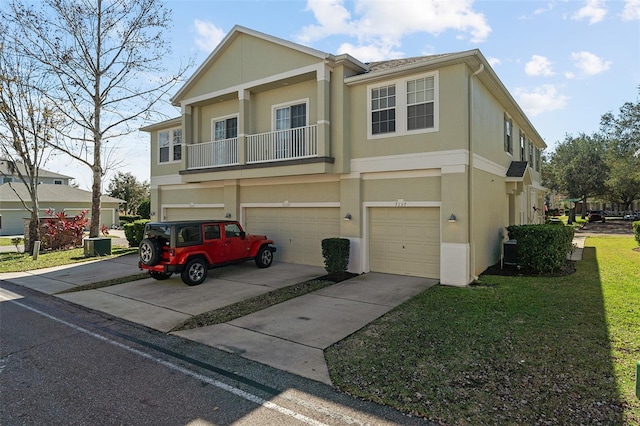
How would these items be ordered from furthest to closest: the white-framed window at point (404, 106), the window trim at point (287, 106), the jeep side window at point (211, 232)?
the window trim at point (287, 106), the jeep side window at point (211, 232), the white-framed window at point (404, 106)

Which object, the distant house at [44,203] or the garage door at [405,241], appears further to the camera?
the distant house at [44,203]

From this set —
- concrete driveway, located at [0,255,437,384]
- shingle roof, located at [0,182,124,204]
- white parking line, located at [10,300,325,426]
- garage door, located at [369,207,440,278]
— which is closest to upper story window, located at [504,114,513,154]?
garage door, located at [369,207,440,278]

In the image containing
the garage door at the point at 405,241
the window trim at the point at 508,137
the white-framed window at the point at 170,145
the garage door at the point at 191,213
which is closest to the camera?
the garage door at the point at 405,241

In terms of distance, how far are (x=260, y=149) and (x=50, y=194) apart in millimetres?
28910

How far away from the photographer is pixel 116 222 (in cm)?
3572

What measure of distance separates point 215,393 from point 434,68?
9.39 meters

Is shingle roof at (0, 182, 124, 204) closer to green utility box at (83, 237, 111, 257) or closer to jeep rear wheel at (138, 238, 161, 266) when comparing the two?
green utility box at (83, 237, 111, 257)

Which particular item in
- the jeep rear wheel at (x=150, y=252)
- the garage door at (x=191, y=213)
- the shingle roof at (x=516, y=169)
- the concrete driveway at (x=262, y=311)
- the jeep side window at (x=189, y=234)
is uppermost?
the shingle roof at (x=516, y=169)

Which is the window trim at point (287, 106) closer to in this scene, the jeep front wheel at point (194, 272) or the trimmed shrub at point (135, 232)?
the jeep front wheel at point (194, 272)

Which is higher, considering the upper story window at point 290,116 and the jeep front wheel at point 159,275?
the upper story window at point 290,116

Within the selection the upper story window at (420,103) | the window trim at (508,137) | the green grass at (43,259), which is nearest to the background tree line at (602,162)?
the window trim at (508,137)

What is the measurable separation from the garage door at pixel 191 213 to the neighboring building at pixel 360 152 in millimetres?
148

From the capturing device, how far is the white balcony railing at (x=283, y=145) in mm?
11773

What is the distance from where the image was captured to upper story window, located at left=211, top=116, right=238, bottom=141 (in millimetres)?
14875
